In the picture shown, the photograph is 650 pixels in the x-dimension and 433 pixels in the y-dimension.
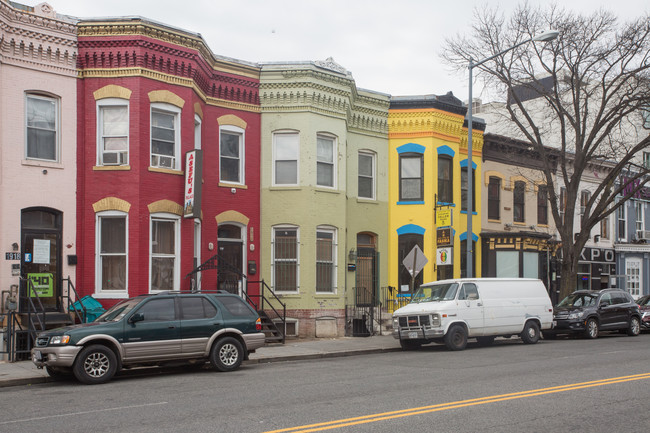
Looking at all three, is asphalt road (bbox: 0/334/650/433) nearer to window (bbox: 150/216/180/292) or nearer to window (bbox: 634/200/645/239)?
window (bbox: 150/216/180/292)

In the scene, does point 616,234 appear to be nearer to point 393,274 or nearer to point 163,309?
point 393,274

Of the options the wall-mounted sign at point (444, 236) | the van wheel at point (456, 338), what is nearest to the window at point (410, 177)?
the wall-mounted sign at point (444, 236)

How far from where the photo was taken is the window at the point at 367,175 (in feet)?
80.9

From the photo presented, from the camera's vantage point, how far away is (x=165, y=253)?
18.7 meters

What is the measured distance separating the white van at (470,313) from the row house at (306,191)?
3615 millimetres

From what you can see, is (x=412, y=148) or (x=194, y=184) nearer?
(x=194, y=184)

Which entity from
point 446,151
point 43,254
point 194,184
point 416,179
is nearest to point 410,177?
point 416,179

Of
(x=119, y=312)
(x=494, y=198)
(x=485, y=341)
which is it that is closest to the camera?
(x=119, y=312)

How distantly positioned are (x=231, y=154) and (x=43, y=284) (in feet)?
23.1

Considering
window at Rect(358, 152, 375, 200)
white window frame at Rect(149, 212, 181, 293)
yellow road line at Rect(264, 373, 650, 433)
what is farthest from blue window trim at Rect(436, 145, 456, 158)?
yellow road line at Rect(264, 373, 650, 433)

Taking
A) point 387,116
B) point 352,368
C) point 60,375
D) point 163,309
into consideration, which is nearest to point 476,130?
point 387,116

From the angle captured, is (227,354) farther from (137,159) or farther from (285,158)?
(285,158)

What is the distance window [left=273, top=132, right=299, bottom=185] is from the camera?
22.0 meters

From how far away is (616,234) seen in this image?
34938 mm
